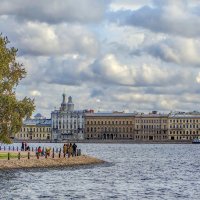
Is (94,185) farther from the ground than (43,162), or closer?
closer

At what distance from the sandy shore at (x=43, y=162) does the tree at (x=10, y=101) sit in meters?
2.20

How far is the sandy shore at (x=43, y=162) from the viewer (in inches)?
2508

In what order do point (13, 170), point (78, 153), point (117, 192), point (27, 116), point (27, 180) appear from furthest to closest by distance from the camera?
point (78, 153)
point (27, 116)
point (13, 170)
point (27, 180)
point (117, 192)


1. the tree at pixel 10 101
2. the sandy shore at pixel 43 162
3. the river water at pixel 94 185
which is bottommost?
the river water at pixel 94 185

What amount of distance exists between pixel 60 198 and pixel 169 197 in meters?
6.73

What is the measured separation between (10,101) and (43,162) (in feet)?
23.8

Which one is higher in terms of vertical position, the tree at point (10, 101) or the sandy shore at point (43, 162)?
the tree at point (10, 101)

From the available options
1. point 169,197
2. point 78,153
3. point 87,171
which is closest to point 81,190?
point 169,197

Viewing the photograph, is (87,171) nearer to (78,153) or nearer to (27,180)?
(27,180)

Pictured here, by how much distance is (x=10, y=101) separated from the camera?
2522 inches

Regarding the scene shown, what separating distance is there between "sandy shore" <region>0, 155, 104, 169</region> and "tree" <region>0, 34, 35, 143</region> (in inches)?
86.6

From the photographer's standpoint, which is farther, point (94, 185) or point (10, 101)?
point (10, 101)

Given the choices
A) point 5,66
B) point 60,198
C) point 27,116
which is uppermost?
point 5,66

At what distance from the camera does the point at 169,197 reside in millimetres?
44125
